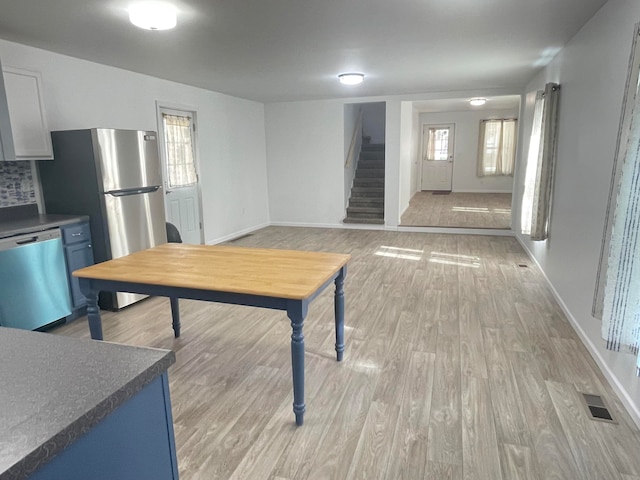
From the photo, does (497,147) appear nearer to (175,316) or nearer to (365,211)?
(365,211)

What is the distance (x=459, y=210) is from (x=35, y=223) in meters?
7.88

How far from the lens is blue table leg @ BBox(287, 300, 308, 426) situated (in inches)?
78.0

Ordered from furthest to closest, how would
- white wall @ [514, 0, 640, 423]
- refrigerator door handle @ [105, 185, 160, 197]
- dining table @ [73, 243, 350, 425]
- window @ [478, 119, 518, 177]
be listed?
window @ [478, 119, 518, 177] → refrigerator door handle @ [105, 185, 160, 197] → white wall @ [514, 0, 640, 423] → dining table @ [73, 243, 350, 425]

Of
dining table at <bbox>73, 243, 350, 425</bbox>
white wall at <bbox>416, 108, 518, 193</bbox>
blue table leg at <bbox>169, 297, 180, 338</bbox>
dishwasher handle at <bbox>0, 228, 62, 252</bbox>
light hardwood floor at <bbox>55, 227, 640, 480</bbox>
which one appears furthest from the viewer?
white wall at <bbox>416, 108, 518, 193</bbox>

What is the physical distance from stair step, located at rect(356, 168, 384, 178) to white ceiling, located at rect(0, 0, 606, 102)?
3525 millimetres

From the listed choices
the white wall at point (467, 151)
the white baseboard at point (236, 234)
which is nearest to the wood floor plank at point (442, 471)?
the white baseboard at point (236, 234)

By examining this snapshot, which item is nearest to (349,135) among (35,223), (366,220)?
(366,220)

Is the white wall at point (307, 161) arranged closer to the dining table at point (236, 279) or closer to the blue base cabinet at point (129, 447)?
the dining table at point (236, 279)

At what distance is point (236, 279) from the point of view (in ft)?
7.20

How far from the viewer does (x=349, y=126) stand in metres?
7.87

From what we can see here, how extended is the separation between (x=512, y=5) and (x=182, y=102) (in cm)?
419

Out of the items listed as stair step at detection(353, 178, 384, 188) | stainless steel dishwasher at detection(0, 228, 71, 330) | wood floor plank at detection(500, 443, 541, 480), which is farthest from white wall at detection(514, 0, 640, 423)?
stair step at detection(353, 178, 384, 188)

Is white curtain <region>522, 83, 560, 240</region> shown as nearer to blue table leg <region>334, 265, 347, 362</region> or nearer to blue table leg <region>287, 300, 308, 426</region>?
blue table leg <region>334, 265, 347, 362</region>

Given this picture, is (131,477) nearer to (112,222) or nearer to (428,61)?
(112,222)
